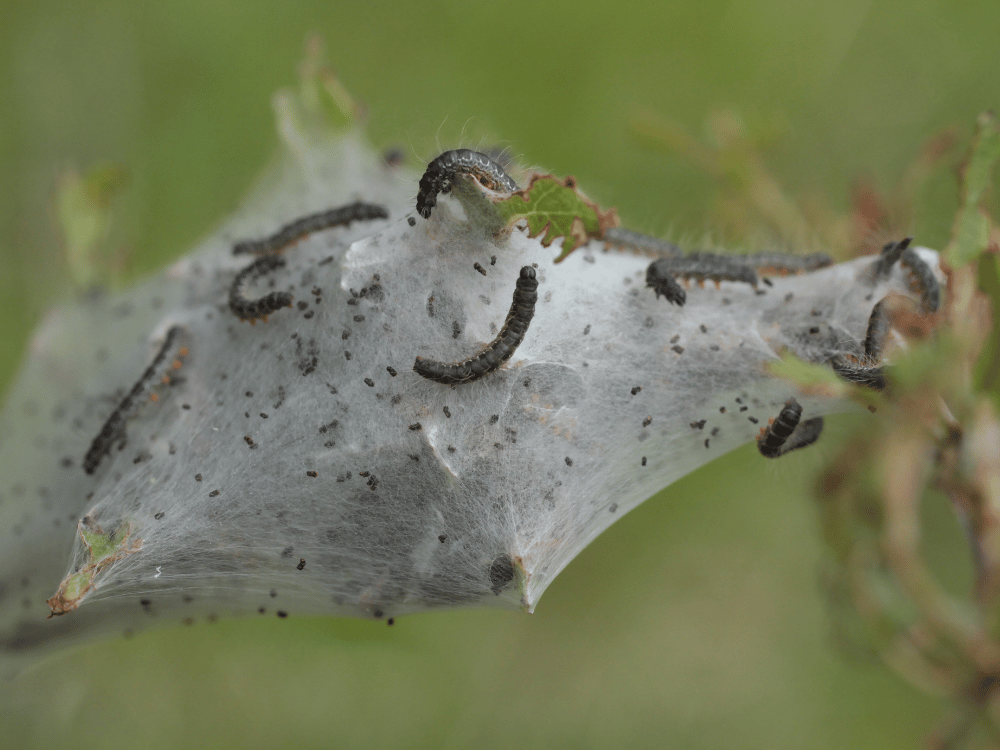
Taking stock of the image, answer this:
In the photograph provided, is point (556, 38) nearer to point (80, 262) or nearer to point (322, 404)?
point (80, 262)

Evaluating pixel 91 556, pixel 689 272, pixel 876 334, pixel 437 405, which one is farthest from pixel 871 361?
pixel 91 556

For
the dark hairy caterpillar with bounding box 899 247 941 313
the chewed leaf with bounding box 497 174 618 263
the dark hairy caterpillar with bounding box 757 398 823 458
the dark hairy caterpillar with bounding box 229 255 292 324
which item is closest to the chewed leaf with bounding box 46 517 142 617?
the dark hairy caterpillar with bounding box 229 255 292 324

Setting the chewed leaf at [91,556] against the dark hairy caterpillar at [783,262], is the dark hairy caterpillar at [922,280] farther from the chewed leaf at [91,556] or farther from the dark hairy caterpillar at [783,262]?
the chewed leaf at [91,556]

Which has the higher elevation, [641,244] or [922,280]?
[641,244]

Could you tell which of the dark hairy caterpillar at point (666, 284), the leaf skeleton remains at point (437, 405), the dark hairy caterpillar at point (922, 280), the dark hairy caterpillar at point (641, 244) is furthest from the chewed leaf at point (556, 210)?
the dark hairy caterpillar at point (922, 280)

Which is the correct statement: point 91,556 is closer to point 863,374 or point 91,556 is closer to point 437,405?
point 437,405

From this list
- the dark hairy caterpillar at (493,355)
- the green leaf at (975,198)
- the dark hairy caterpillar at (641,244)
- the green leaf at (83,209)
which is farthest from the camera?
the green leaf at (83,209)

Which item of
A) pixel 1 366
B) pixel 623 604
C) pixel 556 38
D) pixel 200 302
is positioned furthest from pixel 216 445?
pixel 556 38
